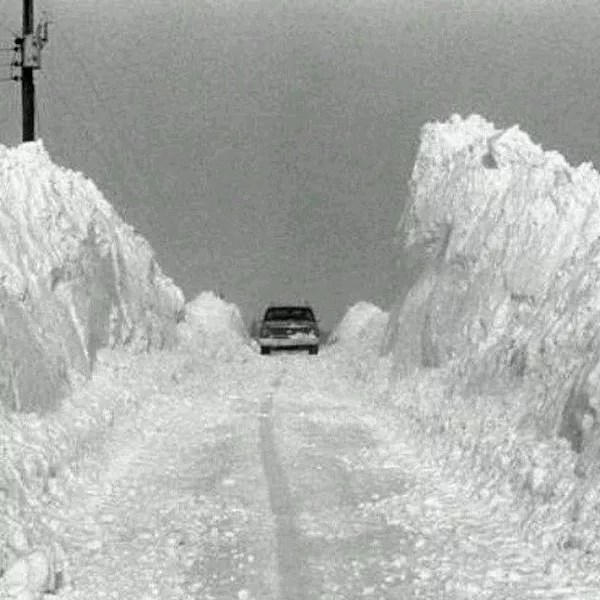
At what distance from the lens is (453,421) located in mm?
13992

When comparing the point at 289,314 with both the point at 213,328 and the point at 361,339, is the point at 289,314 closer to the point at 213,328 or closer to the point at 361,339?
the point at 213,328

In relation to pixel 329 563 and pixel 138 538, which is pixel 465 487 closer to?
pixel 329 563

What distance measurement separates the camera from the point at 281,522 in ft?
31.2

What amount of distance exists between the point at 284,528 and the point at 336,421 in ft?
26.0

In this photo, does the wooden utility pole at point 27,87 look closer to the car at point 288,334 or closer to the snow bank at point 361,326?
the car at point 288,334

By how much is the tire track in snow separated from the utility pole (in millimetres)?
18267

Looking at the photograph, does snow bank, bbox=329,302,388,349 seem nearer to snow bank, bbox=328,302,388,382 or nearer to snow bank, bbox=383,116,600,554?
snow bank, bbox=328,302,388,382

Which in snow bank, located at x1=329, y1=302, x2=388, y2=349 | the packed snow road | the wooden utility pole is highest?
the wooden utility pole

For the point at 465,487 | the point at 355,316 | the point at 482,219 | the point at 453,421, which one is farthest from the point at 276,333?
the point at 465,487

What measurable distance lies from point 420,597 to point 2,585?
3.05m

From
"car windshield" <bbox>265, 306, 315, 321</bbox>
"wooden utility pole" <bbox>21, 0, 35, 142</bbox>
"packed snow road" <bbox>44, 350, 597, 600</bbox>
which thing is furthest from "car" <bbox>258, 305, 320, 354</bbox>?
"packed snow road" <bbox>44, 350, 597, 600</bbox>

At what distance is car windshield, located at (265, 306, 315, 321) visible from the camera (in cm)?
3791

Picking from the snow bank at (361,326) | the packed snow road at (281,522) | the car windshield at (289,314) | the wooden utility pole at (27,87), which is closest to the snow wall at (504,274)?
the packed snow road at (281,522)

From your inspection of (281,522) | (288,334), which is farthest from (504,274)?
(288,334)
